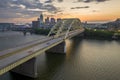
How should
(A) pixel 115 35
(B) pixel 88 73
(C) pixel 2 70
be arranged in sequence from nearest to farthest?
1. (C) pixel 2 70
2. (B) pixel 88 73
3. (A) pixel 115 35

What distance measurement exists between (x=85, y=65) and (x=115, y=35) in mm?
69130

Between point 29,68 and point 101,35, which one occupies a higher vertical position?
point 29,68

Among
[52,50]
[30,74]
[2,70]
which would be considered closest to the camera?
[2,70]

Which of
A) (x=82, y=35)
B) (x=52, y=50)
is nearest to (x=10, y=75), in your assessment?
(x=52, y=50)

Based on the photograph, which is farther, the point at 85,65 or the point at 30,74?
the point at 85,65

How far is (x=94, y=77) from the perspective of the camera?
80.3 ft

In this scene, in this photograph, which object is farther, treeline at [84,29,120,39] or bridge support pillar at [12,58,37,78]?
treeline at [84,29,120,39]

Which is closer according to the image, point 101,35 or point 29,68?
point 29,68

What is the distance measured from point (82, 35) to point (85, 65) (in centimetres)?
6683

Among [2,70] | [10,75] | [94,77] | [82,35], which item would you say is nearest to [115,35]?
[82,35]

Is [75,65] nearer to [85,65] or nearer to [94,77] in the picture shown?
[85,65]

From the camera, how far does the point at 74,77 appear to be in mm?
24422

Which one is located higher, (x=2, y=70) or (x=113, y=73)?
(x=2, y=70)

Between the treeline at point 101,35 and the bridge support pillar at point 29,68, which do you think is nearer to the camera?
the bridge support pillar at point 29,68
